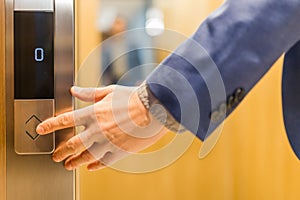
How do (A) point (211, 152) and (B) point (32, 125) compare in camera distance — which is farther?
(A) point (211, 152)

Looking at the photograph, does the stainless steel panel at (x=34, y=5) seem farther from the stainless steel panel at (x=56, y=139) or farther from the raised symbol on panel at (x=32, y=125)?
the raised symbol on panel at (x=32, y=125)

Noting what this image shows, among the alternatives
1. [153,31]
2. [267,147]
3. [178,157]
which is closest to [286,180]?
[267,147]

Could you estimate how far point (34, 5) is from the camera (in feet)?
1.54

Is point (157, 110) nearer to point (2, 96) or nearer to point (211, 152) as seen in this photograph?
point (2, 96)

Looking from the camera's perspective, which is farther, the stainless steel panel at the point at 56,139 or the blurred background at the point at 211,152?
the blurred background at the point at 211,152

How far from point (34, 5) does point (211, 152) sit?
57 cm

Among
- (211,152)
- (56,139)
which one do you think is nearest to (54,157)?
(56,139)

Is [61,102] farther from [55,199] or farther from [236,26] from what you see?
[236,26]

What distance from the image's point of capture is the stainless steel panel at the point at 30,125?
18.5 inches

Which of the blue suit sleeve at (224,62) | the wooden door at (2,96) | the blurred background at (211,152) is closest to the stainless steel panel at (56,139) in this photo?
the wooden door at (2,96)

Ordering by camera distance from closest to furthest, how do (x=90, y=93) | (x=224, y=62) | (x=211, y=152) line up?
(x=224, y=62), (x=90, y=93), (x=211, y=152)

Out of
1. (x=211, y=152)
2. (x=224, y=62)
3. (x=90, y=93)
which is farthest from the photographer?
(x=211, y=152)

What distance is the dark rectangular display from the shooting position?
471mm

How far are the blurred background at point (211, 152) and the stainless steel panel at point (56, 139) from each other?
0.94ft
